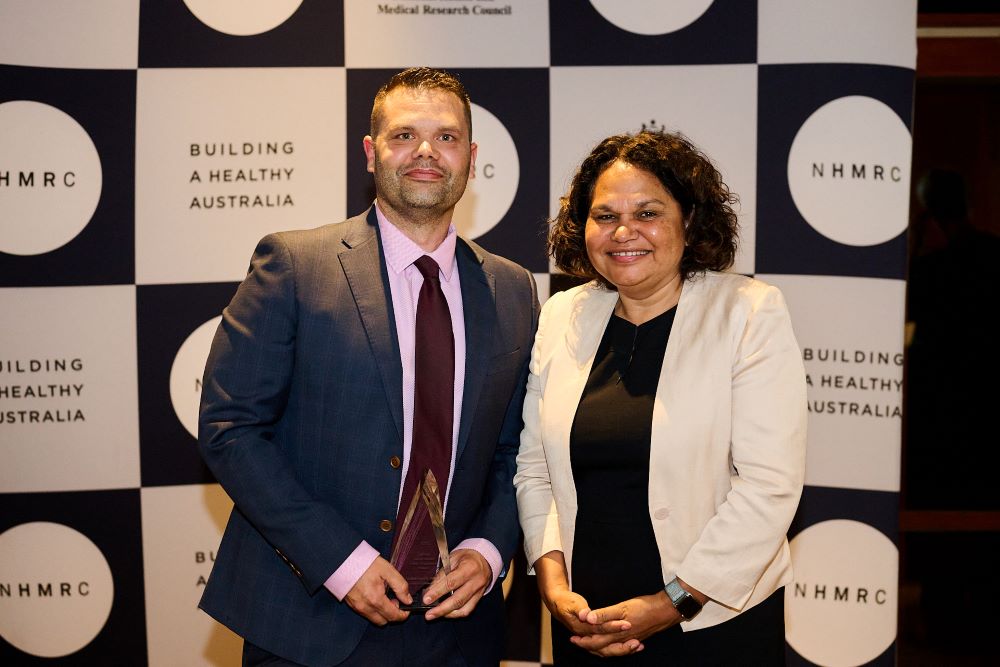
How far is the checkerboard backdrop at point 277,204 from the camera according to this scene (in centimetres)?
263

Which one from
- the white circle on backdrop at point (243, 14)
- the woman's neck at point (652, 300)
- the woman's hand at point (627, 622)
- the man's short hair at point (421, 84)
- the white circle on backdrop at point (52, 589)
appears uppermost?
the white circle on backdrop at point (243, 14)

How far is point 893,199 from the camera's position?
2.60 meters

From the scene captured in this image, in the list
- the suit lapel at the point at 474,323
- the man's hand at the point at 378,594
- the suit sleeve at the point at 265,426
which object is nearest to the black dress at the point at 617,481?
the suit lapel at the point at 474,323

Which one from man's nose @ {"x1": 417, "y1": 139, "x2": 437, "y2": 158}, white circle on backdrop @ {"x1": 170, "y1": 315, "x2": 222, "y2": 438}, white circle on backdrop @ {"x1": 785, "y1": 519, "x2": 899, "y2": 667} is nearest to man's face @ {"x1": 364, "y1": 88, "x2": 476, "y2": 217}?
man's nose @ {"x1": 417, "y1": 139, "x2": 437, "y2": 158}

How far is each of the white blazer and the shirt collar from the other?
49 cm

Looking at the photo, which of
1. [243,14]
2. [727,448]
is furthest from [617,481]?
[243,14]

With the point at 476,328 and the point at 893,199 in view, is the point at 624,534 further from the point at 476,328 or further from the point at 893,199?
the point at 893,199

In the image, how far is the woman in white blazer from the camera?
1.72 meters

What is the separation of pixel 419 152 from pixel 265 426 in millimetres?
699

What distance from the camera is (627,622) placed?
171 centimetres

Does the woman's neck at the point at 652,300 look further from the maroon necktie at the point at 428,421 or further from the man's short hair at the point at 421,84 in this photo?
the man's short hair at the point at 421,84

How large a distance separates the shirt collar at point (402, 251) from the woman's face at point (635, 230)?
13.5 inches

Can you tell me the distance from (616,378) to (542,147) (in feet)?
3.56

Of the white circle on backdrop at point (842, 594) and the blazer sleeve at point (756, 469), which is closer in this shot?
the blazer sleeve at point (756, 469)
